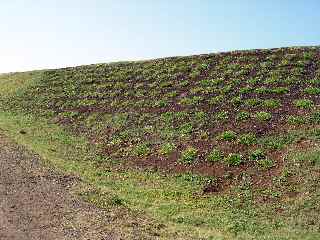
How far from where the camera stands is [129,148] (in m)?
35.2

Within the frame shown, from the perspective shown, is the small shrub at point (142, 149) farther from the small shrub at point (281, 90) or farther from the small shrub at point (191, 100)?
the small shrub at point (281, 90)

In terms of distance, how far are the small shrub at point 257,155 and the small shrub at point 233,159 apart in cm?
75

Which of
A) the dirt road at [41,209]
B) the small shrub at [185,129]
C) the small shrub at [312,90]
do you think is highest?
the small shrub at [312,90]

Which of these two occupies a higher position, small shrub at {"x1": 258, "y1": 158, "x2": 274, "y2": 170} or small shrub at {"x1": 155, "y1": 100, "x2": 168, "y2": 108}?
small shrub at {"x1": 155, "y1": 100, "x2": 168, "y2": 108}

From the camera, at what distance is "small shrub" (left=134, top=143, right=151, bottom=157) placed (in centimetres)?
3375

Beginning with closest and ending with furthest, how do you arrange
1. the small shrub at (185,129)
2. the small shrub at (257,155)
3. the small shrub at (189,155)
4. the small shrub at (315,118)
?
1. the small shrub at (257,155)
2. the small shrub at (189,155)
3. the small shrub at (315,118)
4. the small shrub at (185,129)

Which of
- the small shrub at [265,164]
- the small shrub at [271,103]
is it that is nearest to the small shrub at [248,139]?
the small shrub at [265,164]

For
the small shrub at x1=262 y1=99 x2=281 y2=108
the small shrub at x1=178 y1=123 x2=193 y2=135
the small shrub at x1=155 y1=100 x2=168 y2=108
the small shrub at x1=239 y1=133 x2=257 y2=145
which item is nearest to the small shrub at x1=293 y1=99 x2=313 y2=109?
the small shrub at x1=262 y1=99 x2=281 y2=108

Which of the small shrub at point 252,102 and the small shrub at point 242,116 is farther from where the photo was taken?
the small shrub at point 252,102

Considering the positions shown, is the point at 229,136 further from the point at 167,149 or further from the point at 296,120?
the point at 296,120

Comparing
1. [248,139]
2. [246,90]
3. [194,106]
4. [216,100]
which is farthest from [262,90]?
→ [248,139]

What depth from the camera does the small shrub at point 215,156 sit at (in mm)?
30689

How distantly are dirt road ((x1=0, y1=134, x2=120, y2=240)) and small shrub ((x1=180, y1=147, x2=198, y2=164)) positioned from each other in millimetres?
7263

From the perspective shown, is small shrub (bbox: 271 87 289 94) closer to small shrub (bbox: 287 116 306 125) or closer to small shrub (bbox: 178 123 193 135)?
small shrub (bbox: 287 116 306 125)
